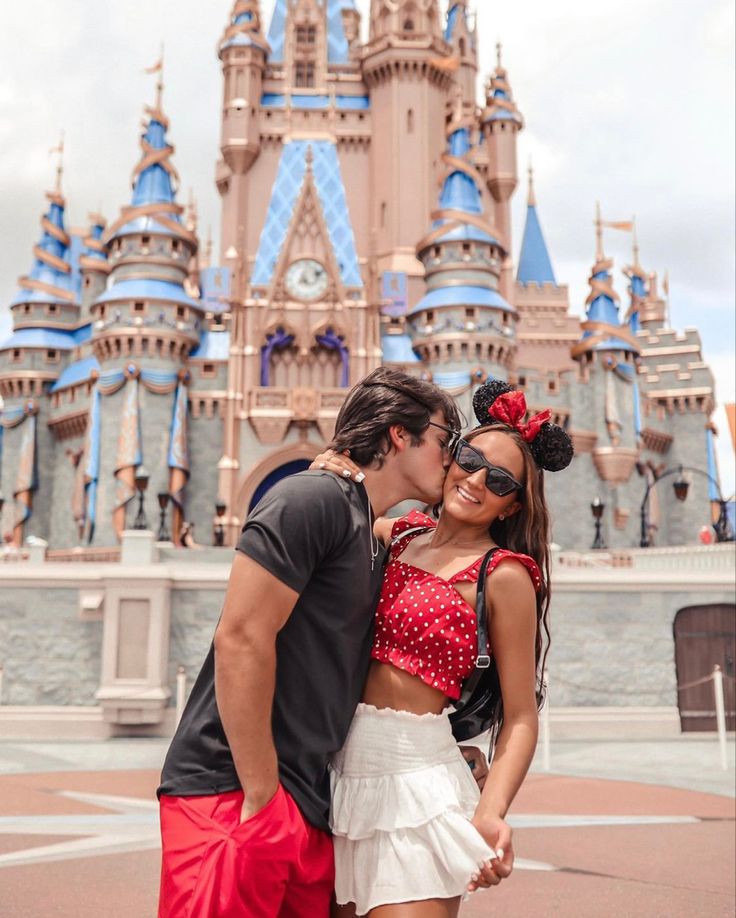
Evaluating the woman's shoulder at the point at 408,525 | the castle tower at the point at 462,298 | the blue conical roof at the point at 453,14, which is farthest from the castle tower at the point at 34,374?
the woman's shoulder at the point at 408,525

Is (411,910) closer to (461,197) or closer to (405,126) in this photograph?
(461,197)

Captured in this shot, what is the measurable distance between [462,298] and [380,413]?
29.2m

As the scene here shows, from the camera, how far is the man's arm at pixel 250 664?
2.19 meters

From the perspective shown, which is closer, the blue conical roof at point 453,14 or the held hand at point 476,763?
the held hand at point 476,763

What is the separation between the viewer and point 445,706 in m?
2.63

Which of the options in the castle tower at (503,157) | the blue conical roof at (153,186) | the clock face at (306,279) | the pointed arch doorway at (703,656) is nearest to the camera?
the pointed arch doorway at (703,656)

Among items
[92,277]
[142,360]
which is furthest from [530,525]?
[92,277]

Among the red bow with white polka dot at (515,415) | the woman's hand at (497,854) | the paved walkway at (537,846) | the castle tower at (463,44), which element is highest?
A: the castle tower at (463,44)

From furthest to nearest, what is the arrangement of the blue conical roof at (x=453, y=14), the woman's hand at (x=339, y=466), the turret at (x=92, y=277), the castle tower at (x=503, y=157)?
the blue conical roof at (x=453, y=14) → the castle tower at (x=503, y=157) → the turret at (x=92, y=277) → the woman's hand at (x=339, y=466)

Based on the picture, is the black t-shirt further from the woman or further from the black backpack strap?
the black backpack strap

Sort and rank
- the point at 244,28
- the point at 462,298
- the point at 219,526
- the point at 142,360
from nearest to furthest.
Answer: the point at 219,526 → the point at 142,360 → the point at 462,298 → the point at 244,28

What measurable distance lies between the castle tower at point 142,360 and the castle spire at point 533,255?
20.2 m

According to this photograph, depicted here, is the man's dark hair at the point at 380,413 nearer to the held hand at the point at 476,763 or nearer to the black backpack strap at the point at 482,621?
the black backpack strap at the point at 482,621

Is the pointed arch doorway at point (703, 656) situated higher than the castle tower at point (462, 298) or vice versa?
the castle tower at point (462, 298)
